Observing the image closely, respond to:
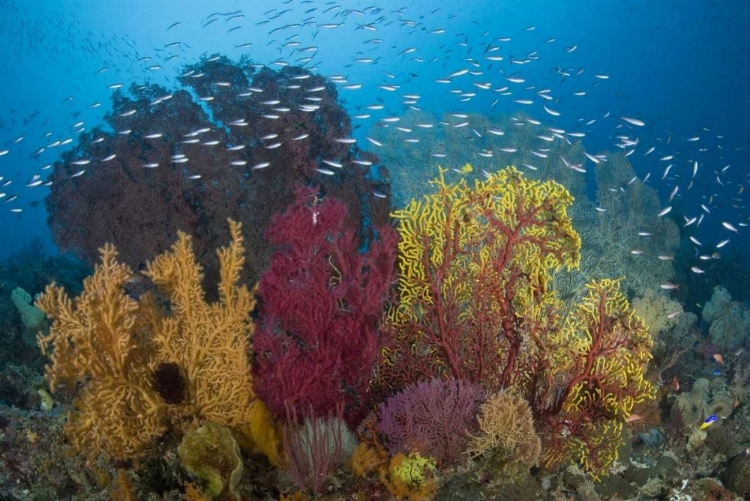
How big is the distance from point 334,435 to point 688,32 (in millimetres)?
123531

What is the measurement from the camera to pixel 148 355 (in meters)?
4.93

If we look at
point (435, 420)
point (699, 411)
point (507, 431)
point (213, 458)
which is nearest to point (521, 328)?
point (507, 431)

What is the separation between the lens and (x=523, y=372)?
5480 millimetres

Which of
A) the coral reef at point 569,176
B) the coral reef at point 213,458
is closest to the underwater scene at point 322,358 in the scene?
the coral reef at point 213,458

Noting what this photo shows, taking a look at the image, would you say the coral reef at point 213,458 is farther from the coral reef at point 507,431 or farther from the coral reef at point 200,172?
the coral reef at point 200,172

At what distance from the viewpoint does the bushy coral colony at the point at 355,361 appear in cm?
433

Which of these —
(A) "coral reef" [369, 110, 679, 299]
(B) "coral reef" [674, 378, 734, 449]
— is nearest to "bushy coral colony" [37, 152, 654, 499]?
(B) "coral reef" [674, 378, 734, 449]

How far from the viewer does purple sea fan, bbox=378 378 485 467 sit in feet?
14.8

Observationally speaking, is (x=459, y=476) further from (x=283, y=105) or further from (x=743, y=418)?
(x=283, y=105)

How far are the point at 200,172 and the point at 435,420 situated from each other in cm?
683

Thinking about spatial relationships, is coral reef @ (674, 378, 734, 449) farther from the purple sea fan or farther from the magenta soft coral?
the magenta soft coral

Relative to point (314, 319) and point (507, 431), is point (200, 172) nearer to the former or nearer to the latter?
point (314, 319)

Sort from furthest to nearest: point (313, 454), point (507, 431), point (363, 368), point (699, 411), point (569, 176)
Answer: point (569, 176)
point (699, 411)
point (363, 368)
point (507, 431)
point (313, 454)

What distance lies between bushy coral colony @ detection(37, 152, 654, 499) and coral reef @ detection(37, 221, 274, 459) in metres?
0.02
